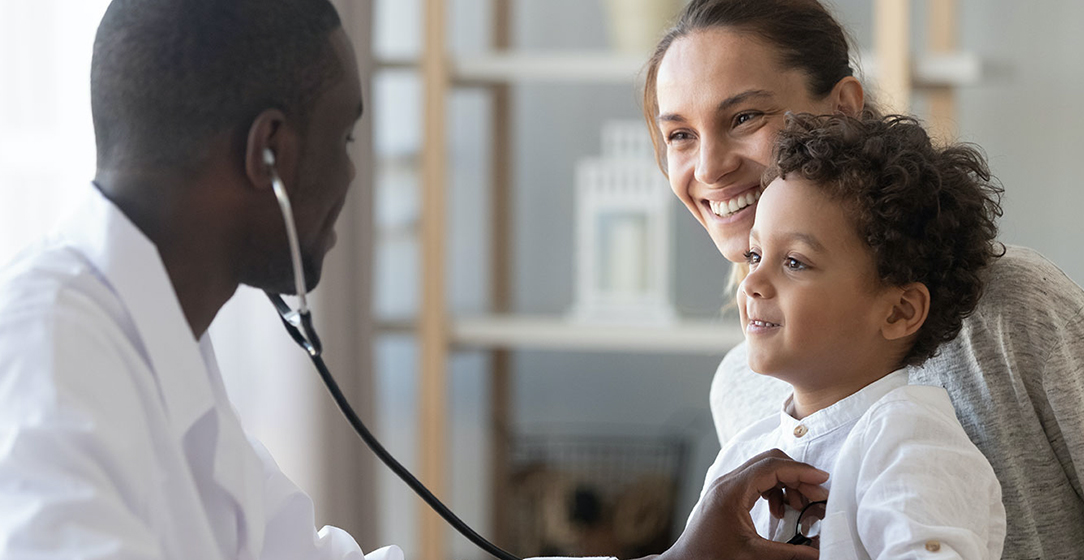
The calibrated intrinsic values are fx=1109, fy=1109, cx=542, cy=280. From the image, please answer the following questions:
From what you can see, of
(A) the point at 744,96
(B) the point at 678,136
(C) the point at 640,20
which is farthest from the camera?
(C) the point at 640,20

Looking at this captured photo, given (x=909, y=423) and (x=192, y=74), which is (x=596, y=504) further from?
(x=192, y=74)

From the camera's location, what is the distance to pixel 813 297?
100cm

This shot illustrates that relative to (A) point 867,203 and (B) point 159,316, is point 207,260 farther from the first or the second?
(A) point 867,203

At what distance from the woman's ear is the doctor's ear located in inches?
29.2

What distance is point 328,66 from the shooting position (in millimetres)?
821

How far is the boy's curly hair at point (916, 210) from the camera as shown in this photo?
38.9 inches

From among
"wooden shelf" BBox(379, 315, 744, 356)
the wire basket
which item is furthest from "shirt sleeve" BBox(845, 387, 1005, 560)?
the wire basket

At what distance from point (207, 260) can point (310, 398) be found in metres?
1.55

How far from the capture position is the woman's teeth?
4.32 feet

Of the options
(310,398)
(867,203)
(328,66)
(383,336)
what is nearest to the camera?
(328,66)

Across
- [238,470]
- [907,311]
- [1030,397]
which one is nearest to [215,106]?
[238,470]

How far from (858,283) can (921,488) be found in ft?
0.70

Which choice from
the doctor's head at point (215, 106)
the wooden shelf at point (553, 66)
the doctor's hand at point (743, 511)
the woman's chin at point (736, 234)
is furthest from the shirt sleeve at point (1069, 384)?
the wooden shelf at point (553, 66)

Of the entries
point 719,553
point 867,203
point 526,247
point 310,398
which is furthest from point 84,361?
point 526,247
